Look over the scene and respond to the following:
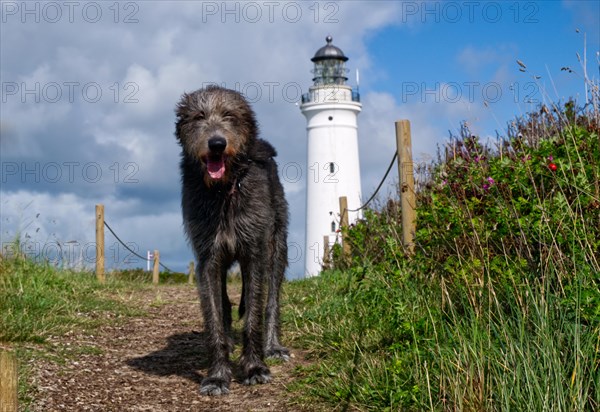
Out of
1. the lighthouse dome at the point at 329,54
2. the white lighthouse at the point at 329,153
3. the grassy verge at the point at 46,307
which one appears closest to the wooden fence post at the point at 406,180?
the grassy verge at the point at 46,307

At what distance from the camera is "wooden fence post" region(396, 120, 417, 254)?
312 inches

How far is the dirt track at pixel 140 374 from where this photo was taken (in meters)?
5.56

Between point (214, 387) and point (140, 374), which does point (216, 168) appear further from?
point (140, 374)

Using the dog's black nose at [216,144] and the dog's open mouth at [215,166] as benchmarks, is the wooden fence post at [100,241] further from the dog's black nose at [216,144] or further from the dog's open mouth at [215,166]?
the dog's black nose at [216,144]

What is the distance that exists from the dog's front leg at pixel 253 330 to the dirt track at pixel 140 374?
103mm

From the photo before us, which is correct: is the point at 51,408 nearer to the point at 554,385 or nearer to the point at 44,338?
the point at 44,338

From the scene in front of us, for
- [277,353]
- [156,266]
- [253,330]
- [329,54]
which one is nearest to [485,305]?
[253,330]

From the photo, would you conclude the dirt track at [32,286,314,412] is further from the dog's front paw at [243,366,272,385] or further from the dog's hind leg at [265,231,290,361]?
the dog's hind leg at [265,231,290,361]

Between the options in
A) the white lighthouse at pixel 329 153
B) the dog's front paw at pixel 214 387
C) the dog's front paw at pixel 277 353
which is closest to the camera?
the dog's front paw at pixel 214 387

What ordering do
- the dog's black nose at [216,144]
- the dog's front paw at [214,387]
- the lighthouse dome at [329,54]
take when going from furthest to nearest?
1. the lighthouse dome at [329,54]
2. the dog's front paw at [214,387]
3. the dog's black nose at [216,144]

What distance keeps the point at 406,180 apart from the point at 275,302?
2.37m

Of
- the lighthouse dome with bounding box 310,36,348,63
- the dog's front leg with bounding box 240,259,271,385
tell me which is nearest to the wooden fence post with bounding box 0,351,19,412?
the dog's front leg with bounding box 240,259,271,385

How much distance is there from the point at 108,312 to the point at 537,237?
5.63m

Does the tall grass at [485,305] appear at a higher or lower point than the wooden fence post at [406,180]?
lower
